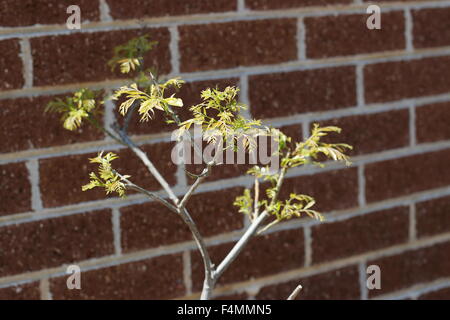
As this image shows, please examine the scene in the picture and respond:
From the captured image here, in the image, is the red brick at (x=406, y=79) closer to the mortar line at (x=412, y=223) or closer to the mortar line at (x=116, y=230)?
the mortar line at (x=412, y=223)

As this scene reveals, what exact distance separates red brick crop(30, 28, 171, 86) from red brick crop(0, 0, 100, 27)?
28mm

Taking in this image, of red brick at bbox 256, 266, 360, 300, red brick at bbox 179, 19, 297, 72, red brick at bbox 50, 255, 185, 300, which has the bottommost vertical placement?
red brick at bbox 256, 266, 360, 300

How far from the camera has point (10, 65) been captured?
3.62 feet

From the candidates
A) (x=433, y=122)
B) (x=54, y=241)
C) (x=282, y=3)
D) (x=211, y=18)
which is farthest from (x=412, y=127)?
(x=54, y=241)

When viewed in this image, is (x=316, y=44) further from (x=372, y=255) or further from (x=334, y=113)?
(x=372, y=255)

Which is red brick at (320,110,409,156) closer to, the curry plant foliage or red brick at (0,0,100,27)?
the curry plant foliage

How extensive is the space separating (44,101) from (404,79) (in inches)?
28.8

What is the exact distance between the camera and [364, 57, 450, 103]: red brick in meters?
1.44

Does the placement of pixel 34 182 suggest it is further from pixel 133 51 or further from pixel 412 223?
pixel 412 223

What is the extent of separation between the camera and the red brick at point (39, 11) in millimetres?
1087

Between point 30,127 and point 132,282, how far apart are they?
321 mm

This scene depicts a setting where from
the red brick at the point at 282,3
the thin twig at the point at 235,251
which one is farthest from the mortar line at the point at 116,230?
the red brick at the point at 282,3

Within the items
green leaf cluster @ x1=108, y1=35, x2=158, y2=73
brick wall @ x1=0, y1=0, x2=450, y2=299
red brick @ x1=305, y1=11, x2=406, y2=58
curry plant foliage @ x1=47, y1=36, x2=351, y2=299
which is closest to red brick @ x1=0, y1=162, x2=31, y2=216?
brick wall @ x1=0, y1=0, x2=450, y2=299
